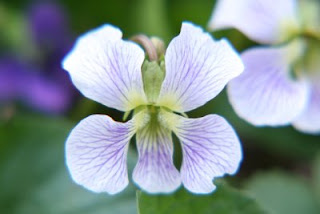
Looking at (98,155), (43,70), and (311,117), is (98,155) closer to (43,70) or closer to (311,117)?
(311,117)

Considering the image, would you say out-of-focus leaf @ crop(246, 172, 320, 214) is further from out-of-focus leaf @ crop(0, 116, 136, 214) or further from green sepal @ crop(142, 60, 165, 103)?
green sepal @ crop(142, 60, 165, 103)

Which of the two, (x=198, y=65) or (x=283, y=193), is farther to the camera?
(x=283, y=193)

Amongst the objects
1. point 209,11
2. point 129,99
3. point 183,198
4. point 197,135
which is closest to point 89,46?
point 129,99

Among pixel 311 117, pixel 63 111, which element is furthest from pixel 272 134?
pixel 63 111

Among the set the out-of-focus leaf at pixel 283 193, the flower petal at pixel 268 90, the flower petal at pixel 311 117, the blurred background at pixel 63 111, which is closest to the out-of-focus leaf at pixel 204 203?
the flower petal at pixel 268 90

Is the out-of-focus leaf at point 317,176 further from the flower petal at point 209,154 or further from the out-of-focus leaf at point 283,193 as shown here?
the flower petal at point 209,154

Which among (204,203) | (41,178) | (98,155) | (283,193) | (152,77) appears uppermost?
(152,77)
